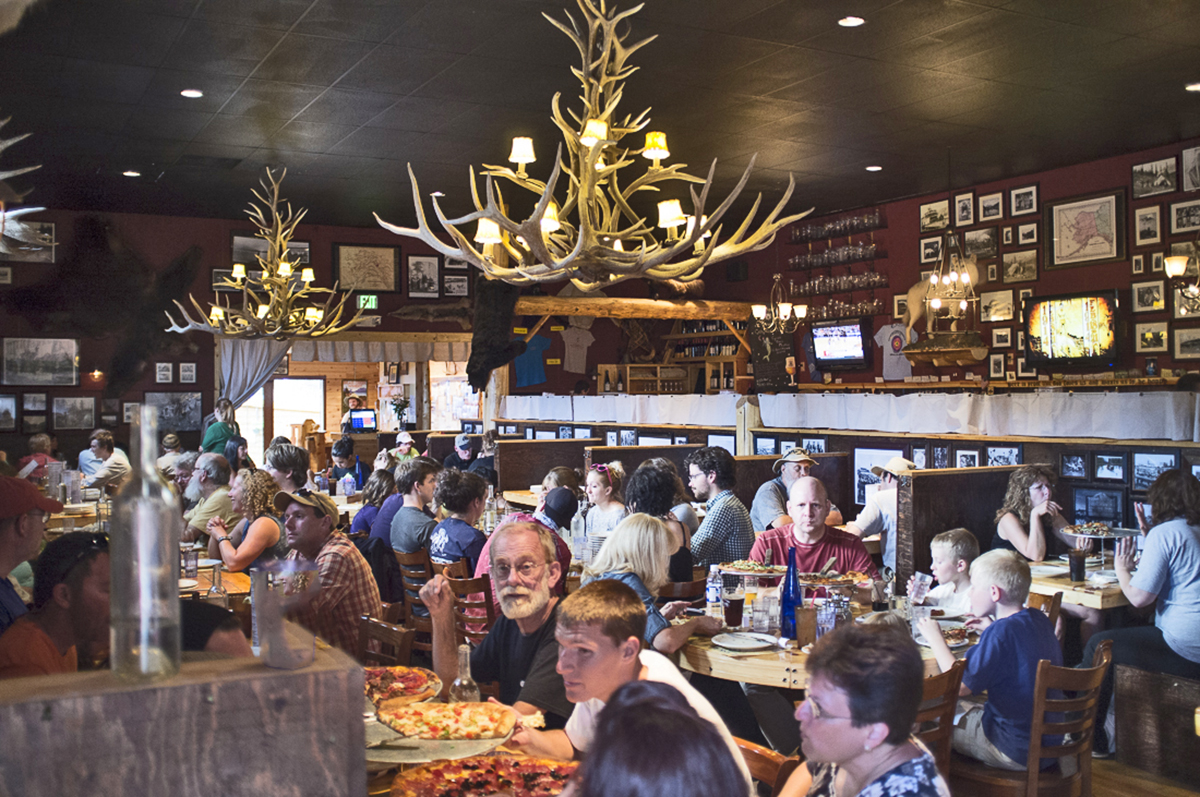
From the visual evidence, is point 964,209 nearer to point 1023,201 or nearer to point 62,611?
point 1023,201

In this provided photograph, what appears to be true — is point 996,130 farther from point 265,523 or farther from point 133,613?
point 133,613

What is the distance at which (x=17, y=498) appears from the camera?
2850 millimetres

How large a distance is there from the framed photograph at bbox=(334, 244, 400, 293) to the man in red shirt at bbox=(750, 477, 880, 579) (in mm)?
9884

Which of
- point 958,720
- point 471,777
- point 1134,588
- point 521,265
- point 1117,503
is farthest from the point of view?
point 1117,503

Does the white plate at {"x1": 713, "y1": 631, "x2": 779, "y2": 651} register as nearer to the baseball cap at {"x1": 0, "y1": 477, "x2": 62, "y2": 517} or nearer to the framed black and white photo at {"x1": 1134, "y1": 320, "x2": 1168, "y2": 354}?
the baseball cap at {"x1": 0, "y1": 477, "x2": 62, "y2": 517}

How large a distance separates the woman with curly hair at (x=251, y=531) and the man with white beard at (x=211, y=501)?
11.1 inches

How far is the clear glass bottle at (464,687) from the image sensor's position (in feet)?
7.97

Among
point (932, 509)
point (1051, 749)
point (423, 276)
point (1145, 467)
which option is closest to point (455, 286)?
point (423, 276)

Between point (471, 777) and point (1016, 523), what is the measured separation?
4.70 m

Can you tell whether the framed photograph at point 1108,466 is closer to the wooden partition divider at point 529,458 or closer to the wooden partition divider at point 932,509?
the wooden partition divider at point 932,509

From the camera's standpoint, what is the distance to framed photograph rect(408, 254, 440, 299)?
13812mm

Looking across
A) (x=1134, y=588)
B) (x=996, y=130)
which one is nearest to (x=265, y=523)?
(x=1134, y=588)

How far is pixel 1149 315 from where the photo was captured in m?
9.32

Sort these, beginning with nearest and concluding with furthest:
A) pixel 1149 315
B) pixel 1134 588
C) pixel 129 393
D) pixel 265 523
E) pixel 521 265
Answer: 1. pixel 1134 588
2. pixel 265 523
3. pixel 521 265
4. pixel 1149 315
5. pixel 129 393
